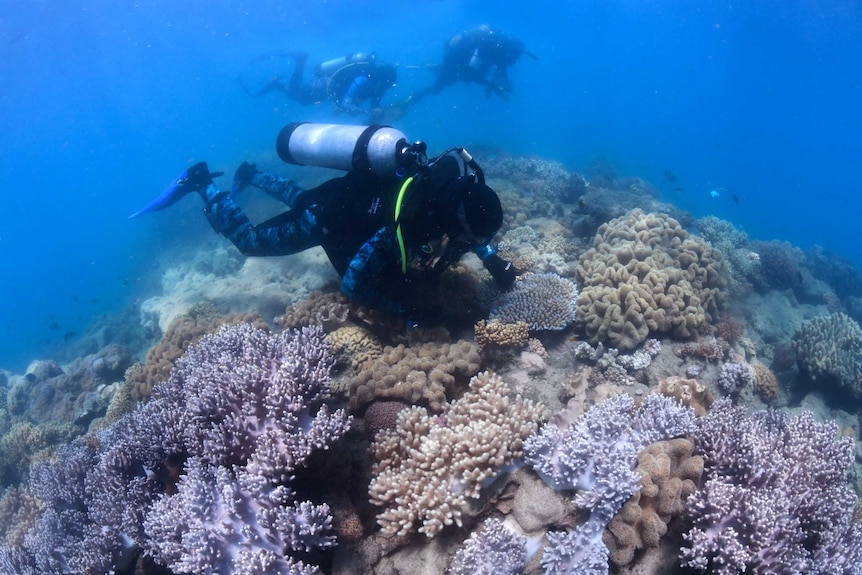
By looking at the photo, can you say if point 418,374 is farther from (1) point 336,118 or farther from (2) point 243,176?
(1) point 336,118

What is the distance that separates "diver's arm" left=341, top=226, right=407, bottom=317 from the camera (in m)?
5.43

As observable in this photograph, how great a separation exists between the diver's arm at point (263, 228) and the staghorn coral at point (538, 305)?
3181 mm

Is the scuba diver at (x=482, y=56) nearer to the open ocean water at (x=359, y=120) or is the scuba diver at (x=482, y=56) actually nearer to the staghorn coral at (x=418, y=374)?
the open ocean water at (x=359, y=120)

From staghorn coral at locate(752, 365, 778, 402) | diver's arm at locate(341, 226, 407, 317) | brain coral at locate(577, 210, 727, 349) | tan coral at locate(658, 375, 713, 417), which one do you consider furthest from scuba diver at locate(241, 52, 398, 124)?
tan coral at locate(658, 375, 713, 417)

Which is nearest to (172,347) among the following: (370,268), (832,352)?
(370,268)

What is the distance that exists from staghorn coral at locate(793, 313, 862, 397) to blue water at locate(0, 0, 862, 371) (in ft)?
70.9

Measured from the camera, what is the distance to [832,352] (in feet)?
24.5

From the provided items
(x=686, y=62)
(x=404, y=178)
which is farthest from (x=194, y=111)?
(x=686, y=62)

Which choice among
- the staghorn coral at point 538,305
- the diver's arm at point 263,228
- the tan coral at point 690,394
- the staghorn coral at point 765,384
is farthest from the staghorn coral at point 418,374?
the staghorn coral at point 765,384

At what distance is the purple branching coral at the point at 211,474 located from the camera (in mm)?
3215

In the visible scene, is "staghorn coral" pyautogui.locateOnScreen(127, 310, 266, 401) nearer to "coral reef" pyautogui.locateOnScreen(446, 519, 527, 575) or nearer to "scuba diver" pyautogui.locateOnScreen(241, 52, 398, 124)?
"coral reef" pyautogui.locateOnScreen(446, 519, 527, 575)

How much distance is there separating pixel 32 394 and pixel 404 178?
16257 mm

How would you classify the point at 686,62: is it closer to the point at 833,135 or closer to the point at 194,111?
the point at 833,135

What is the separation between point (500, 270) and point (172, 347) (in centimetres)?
620
